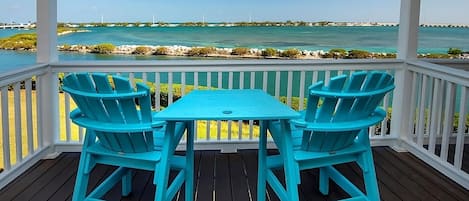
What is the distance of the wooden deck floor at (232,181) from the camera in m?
3.12

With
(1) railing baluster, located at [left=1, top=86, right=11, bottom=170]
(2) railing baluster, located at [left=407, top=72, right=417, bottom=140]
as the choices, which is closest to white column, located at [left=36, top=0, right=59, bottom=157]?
(1) railing baluster, located at [left=1, top=86, right=11, bottom=170]

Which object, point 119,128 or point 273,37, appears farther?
point 273,37

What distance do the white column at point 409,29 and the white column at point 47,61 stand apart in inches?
131

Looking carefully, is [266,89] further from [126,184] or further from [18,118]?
[18,118]

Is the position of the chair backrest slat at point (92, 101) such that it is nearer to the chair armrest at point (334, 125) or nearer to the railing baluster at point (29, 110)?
the chair armrest at point (334, 125)

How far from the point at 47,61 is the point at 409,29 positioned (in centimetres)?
345

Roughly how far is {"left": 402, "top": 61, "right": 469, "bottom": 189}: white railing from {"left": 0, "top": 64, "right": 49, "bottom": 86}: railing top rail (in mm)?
3424

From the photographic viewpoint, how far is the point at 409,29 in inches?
171

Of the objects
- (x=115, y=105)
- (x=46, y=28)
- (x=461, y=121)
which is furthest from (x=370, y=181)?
(x=46, y=28)

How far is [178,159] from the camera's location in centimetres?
291

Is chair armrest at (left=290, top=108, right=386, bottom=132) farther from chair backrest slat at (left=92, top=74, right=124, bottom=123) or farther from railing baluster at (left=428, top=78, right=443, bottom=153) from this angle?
railing baluster at (left=428, top=78, right=443, bottom=153)

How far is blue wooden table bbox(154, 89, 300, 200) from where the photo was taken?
2.36 meters

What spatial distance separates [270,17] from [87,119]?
7925mm

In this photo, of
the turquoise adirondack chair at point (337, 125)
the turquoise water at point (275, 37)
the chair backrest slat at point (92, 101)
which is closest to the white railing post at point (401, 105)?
the turquoise adirondack chair at point (337, 125)
